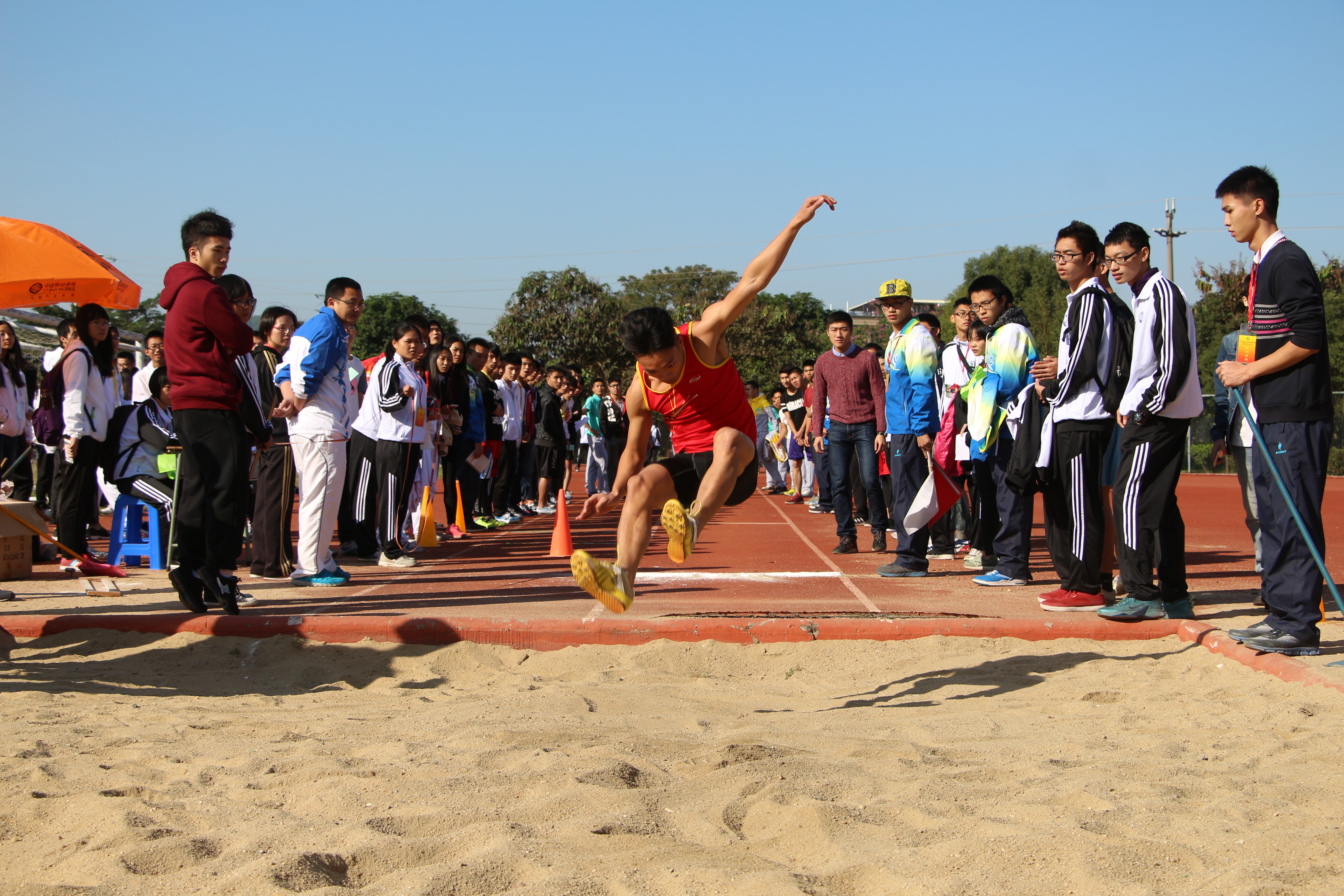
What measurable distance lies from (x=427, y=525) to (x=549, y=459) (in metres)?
5.88

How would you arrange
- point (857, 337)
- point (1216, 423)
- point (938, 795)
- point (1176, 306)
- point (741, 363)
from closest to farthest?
1. point (938, 795)
2. point (1176, 306)
3. point (1216, 423)
4. point (741, 363)
5. point (857, 337)

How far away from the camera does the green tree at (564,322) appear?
1523 inches

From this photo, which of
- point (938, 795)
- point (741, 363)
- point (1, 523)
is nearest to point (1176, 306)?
point (938, 795)

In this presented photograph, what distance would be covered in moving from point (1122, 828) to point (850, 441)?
21.3ft

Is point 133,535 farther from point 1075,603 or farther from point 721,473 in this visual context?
point 1075,603

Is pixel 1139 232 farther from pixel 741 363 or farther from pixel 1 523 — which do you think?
pixel 741 363

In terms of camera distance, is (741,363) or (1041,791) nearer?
(1041,791)

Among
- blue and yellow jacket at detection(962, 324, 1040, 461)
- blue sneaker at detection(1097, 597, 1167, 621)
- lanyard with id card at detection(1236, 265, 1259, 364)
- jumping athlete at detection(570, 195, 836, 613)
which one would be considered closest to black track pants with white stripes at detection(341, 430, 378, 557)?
jumping athlete at detection(570, 195, 836, 613)

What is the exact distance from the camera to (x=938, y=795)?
302cm

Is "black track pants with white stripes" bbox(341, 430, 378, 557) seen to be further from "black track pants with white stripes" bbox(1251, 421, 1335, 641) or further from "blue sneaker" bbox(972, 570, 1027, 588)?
"black track pants with white stripes" bbox(1251, 421, 1335, 641)

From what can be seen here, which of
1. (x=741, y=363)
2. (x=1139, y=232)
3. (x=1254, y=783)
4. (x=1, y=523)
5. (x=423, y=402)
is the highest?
(x=741, y=363)

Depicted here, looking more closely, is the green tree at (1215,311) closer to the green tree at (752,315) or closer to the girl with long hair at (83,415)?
the green tree at (752,315)

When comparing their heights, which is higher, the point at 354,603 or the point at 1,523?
the point at 1,523

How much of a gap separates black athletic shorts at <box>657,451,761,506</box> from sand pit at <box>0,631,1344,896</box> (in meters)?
0.85
